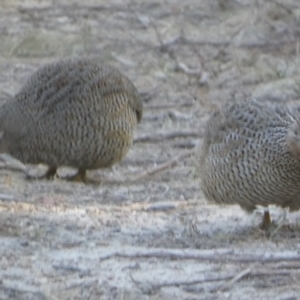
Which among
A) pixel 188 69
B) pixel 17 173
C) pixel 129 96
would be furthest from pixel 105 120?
pixel 188 69

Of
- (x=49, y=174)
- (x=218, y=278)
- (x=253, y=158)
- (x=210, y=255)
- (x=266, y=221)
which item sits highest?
(x=253, y=158)

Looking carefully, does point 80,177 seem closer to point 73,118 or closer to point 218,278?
point 73,118

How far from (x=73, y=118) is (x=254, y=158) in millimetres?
2652

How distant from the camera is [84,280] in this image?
5.82 m

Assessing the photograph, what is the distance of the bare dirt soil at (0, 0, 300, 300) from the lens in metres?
5.89

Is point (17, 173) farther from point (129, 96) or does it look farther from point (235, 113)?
point (235, 113)

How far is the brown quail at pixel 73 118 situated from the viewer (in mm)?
9070

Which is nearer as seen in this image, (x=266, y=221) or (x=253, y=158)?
(x=253, y=158)

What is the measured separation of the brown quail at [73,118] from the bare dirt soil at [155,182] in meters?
0.24

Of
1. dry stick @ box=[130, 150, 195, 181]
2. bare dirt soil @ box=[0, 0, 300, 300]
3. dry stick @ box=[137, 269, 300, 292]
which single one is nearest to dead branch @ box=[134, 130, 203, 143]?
bare dirt soil @ box=[0, 0, 300, 300]

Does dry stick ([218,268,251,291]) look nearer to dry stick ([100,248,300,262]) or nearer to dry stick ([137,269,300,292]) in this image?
dry stick ([137,269,300,292])

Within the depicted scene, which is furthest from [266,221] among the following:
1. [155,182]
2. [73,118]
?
[73,118]

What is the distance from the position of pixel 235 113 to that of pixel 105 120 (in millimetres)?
2172

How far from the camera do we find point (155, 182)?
9.17 meters
